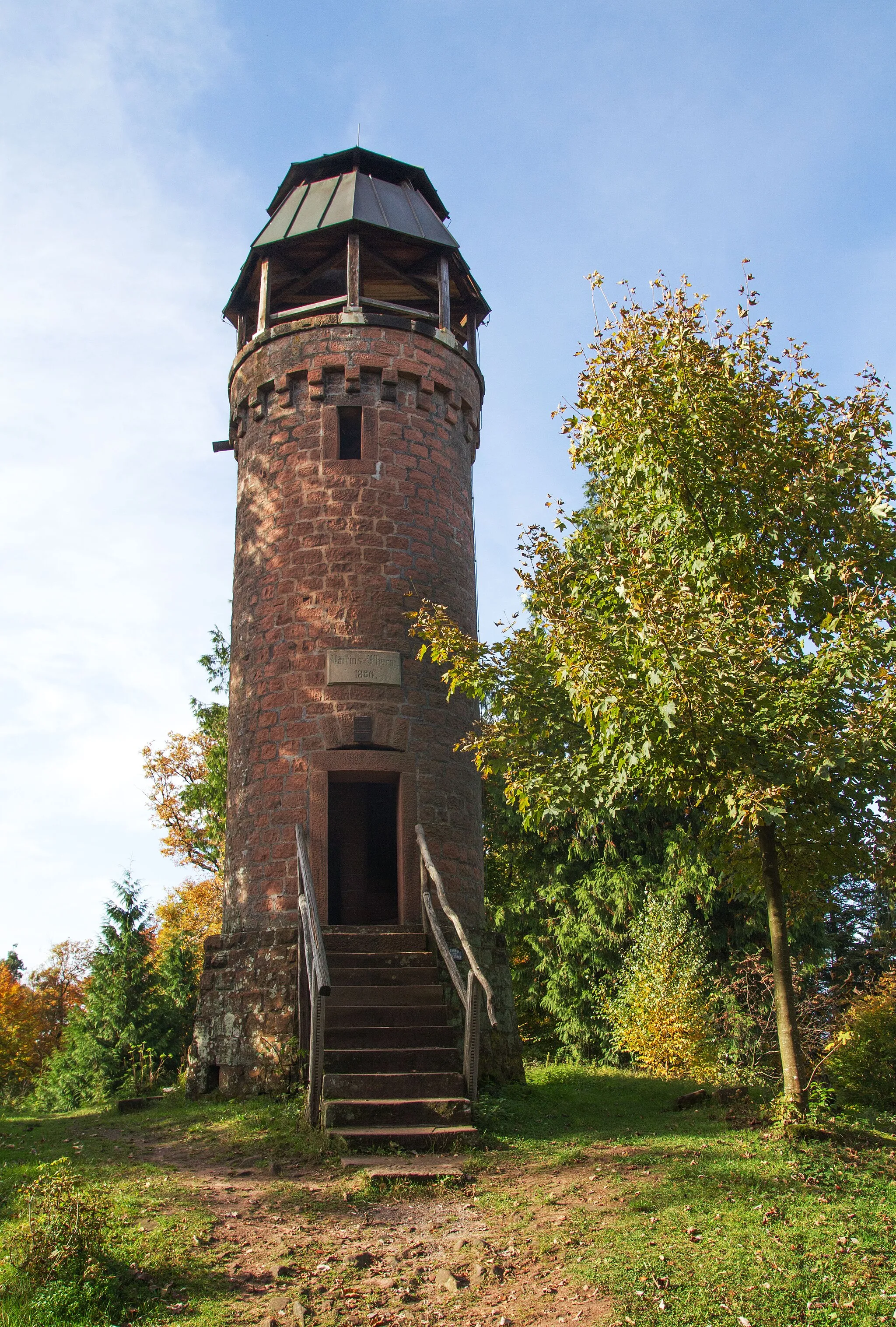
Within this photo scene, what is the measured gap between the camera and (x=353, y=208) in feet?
46.1

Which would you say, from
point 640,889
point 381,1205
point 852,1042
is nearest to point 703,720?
point 381,1205

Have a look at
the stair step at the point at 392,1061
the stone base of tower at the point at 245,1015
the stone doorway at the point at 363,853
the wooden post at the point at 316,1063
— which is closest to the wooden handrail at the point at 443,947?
the stair step at the point at 392,1061

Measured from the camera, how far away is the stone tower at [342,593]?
1151 centimetres

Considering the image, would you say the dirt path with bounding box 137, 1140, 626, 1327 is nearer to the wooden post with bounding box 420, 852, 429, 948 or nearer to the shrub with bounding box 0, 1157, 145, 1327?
the shrub with bounding box 0, 1157, 145, 1327

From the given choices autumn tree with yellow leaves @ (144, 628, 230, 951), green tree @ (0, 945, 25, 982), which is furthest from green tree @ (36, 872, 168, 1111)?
green tree @ (0, 945, 25, 982)

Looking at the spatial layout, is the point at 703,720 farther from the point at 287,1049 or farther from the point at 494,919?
the point at 494,919

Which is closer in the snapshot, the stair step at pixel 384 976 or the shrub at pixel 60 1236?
the shrub at pixel 60 1236

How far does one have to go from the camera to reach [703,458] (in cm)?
872

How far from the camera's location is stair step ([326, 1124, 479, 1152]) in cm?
792

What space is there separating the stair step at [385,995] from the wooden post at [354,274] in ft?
27.2

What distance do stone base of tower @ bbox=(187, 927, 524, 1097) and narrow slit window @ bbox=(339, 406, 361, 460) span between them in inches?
233

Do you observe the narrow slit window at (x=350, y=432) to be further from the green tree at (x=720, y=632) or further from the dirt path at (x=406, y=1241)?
the dirt path at (x=406, y=1241)

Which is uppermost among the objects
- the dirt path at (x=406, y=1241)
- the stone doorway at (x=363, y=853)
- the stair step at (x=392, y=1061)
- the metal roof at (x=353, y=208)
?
the metal roof at (x=353, y=208)

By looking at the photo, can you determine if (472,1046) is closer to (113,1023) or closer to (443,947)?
(443,947)
